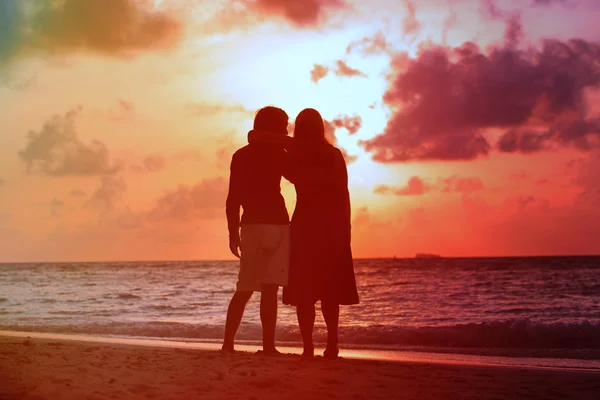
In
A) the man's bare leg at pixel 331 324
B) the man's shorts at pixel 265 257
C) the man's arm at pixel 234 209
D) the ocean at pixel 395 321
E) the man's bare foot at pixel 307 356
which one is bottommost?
the ocean at pixel 395 321

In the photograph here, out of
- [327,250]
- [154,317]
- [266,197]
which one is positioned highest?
[266,197]

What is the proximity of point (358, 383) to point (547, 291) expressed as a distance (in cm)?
2836

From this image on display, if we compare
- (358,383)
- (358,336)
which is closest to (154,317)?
A: (358,336)

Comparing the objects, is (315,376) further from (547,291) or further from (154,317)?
(547,291)

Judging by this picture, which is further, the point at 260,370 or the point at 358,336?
the point at 358,336

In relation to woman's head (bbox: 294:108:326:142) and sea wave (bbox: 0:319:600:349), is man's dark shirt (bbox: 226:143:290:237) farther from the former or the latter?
sea wave (bbox: 0:319:600:349)

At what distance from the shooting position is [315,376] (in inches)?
190

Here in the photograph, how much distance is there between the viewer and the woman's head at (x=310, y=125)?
5918 mm

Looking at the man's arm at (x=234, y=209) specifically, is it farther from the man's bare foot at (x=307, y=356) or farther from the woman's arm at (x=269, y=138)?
the man's bare foot at (x=307, y=356)

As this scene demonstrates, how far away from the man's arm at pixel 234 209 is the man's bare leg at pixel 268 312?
45cm

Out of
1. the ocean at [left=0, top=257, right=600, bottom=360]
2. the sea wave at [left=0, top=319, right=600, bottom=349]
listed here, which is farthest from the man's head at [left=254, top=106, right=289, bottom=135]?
the sea wave at [left=0, top=319, right=600, bottom=349]

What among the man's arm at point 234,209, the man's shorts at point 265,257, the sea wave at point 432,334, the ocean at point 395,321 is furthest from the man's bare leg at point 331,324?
the sea wave at point 432,334

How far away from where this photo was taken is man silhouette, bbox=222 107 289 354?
5.94 meters

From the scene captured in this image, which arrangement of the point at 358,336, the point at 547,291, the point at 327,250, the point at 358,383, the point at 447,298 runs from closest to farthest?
1. the point at 358,383
2. the point at 327,250
3. the point at 358,336
4. the point at 447,298
5. the point at 547,291
